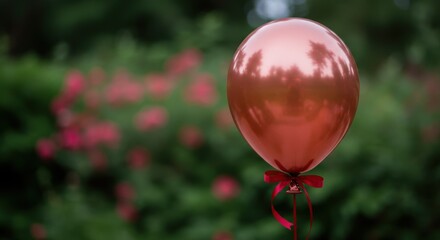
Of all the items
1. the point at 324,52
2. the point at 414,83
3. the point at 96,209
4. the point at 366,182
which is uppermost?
the point at 324,52

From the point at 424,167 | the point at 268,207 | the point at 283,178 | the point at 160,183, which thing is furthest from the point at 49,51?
the point at 283,178

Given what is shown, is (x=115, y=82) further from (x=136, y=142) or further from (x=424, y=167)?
(x=424, y=167)

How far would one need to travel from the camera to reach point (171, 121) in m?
4.54

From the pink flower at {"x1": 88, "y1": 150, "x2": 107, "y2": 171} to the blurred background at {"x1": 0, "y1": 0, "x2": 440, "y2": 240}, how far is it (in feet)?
0.04

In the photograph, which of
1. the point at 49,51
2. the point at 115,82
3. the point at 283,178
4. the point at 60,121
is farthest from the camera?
the point at 49,51

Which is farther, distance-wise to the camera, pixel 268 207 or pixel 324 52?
pixel 268 207

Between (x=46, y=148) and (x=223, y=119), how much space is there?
1311mm

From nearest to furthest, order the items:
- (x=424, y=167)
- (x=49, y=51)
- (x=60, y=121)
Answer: (x=424, y=167) < (x=60, y=121) < (x=49, y=51)

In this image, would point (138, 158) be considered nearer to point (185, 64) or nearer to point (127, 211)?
point (127, 211)

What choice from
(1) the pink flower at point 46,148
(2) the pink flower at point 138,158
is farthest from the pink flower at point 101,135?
(1) the pink flower at point 46,148

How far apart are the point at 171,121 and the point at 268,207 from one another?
1085 millimetres

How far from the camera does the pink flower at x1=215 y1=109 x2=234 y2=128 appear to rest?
167 inches

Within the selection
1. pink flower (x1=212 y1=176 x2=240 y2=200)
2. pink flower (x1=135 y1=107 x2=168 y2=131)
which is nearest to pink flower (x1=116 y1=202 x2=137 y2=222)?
pink flower (x1=135 y1=107 x2=168 y2=131)

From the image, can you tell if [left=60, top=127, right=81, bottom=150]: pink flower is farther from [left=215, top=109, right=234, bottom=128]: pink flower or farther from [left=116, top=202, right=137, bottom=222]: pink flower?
[left=215, top=109, right=234, bottom=128]: pink flower
